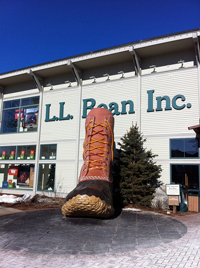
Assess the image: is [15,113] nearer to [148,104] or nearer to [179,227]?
[148,104]

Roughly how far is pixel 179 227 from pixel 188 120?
598 centimetres

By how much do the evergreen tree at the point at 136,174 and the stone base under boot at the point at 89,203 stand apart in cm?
317

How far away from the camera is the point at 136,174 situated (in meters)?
Answer: 10.1

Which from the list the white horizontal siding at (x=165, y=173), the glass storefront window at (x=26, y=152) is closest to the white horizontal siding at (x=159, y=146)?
the white horizontal siding at (x=165, y=173)

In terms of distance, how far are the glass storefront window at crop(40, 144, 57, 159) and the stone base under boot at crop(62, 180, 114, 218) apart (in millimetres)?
7797

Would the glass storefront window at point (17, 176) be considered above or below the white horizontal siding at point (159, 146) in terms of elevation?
below

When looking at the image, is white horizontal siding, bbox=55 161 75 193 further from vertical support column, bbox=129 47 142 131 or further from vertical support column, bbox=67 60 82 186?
vertical support column, bbox=129 47 142 131

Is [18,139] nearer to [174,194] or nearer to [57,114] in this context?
[57,114]

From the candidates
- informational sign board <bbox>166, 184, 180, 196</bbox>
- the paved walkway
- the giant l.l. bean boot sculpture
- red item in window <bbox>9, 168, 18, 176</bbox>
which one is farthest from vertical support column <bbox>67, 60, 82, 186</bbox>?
the paved walkway

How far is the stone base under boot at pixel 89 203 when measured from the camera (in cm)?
602

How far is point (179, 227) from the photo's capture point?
20.7 ft

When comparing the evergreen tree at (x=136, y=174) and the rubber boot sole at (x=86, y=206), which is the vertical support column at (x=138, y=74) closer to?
the evergreen tree at (x=136, y=174)

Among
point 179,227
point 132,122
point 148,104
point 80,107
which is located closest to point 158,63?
point 148,104

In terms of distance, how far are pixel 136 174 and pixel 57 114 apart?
6.87 meters
